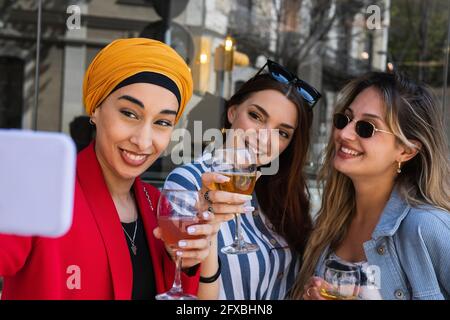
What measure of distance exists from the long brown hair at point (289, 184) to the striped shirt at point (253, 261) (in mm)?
87

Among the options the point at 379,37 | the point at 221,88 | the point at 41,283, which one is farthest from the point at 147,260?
the point at 379,37

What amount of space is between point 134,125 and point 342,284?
29.1 inches

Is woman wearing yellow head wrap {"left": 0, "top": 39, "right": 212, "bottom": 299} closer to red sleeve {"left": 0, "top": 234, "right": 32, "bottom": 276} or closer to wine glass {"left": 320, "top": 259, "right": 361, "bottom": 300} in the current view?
red sleeve {"left": 0, "top": 234, "right": 32, "bottom": 276}

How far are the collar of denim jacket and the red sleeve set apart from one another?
1.27 meters

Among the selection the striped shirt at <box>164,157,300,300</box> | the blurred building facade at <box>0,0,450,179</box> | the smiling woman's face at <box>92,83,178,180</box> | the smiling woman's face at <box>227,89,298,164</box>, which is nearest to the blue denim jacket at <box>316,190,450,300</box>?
the striped shirt at <box>164,157,300,300</box>

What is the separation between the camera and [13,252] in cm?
129

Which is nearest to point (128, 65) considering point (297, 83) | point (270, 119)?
point (270, 119)

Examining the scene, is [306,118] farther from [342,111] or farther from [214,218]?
[214,218]

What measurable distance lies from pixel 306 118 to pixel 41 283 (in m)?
1.47

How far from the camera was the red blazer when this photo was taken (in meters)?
1.32

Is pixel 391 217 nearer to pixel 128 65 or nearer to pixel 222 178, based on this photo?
pixel 222 178

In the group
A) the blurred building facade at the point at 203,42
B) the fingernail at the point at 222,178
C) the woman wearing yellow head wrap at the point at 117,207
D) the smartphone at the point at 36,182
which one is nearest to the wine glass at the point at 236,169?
the fingernail at the point at 222,178

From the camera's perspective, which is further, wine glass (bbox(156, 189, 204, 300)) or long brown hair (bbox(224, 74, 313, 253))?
long brown hair (bbox(224, 74, 313, 253))

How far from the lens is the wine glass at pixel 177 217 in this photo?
141 cm
